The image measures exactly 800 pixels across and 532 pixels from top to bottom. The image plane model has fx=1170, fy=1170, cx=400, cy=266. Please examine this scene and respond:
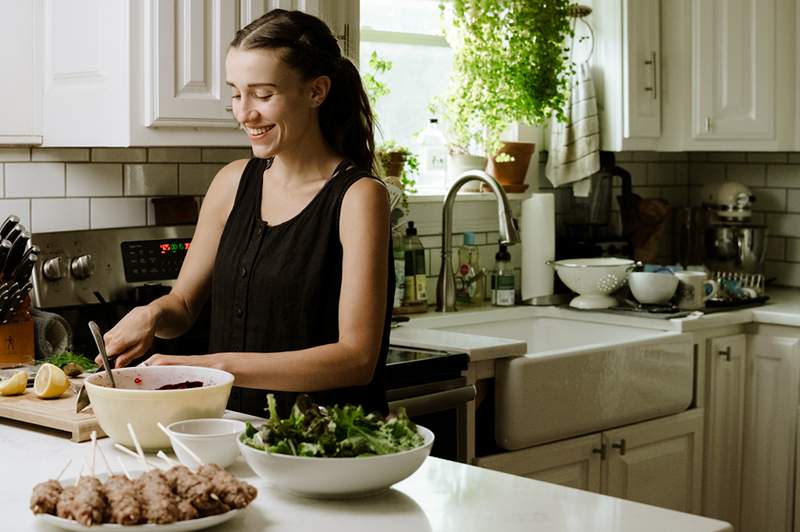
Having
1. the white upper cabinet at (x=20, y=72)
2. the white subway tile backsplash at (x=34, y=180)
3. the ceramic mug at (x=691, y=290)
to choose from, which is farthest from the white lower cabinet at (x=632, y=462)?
the white upper cabinet at (x=20, y=72)

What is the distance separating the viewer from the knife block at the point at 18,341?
2.33 meters

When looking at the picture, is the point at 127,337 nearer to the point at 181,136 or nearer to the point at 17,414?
the point at 17,414

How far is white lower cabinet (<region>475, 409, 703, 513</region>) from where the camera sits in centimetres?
303

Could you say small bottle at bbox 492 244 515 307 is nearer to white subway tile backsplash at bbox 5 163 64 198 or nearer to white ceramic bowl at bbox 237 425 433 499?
white subway tile backsplash at bbox 5 163 64 198

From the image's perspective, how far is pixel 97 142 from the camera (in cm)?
270

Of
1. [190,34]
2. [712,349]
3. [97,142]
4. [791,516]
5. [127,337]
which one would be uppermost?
[190,34]

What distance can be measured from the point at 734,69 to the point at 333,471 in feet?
10.4

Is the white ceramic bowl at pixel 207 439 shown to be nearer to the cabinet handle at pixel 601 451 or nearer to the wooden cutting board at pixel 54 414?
the wooden cutting board at pixel 54 414

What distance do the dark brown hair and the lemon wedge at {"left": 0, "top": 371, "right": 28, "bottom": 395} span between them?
673mm

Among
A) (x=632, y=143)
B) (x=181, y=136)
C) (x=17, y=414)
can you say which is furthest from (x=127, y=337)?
(x=632, y=143)

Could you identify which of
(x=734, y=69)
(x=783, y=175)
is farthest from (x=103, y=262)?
(x=783, y=175)

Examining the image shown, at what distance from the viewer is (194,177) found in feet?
10.5

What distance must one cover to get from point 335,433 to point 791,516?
110 inches

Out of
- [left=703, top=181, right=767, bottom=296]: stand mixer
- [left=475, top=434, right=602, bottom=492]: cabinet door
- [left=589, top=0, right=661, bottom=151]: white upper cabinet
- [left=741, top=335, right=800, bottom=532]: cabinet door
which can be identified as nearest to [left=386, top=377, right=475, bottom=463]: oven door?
[left=475, top=434, right=602, bottom=492]: cabinet door
